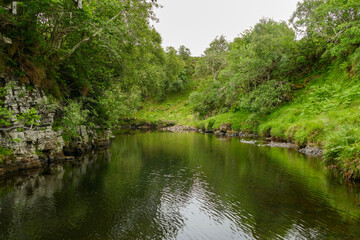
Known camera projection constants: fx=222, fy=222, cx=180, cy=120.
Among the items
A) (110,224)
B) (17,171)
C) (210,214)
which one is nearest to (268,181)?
(210,214)

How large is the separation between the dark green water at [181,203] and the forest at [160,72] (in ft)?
10.5

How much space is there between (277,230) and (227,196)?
312 cm

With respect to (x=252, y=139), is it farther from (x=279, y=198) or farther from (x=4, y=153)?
(x=4, y=153)

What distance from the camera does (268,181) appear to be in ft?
39.1

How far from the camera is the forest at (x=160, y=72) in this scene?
1328 centimetres

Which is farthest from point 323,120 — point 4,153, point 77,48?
point 4,153

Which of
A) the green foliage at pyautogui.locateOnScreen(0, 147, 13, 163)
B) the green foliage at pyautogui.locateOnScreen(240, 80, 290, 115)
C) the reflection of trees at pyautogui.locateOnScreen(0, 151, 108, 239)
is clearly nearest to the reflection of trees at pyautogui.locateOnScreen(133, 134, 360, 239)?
the reflection of trees at pyautogui.locateOnScreen(0, 151, 108, 239)

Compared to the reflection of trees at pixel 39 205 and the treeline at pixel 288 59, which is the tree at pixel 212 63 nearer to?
the treeline at pixel 288 59

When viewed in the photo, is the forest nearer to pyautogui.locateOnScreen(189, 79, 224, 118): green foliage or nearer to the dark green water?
pyautogui.locateOnScreen(189, 79, 224, 118): green foliage

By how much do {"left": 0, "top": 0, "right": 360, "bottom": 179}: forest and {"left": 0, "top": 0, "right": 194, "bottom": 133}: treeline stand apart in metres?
0.07

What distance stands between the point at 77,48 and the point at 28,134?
823 cm

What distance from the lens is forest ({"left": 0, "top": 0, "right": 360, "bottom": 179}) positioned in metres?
13.3

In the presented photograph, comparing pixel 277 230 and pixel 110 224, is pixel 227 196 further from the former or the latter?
pixel 110 224

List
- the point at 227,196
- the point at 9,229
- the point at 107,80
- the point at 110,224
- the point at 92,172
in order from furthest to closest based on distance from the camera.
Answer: the point at 107,80 → the point at 92,172 → the point at 227,196 → the point at 110,224 → the point at 9,229
